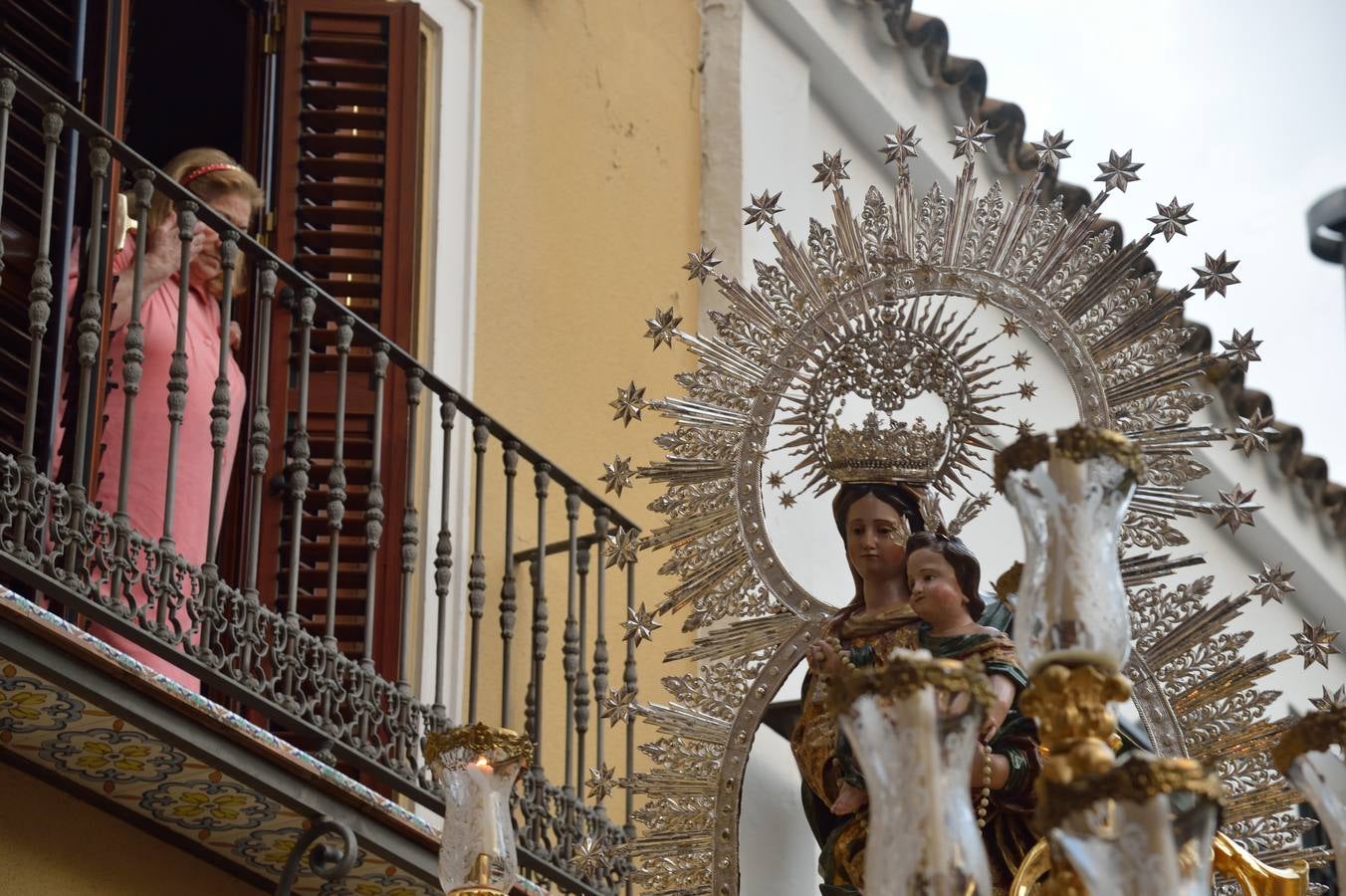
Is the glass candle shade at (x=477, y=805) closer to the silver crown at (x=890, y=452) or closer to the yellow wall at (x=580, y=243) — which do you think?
the silver crown at (x=890, y=452)

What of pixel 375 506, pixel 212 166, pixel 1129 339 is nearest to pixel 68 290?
pixel 212 166

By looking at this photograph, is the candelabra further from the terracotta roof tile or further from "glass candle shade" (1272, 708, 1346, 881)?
the terracotta roof tile

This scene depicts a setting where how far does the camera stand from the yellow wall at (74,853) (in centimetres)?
547

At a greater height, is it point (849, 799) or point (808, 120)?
point (808, 120)

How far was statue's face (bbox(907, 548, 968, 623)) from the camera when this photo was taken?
4520 mm

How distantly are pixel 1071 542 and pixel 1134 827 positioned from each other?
1.71 ft

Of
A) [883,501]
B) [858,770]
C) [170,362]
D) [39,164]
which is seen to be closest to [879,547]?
[883,501]

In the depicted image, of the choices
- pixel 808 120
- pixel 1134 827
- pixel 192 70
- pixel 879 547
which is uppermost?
pixel 808 120

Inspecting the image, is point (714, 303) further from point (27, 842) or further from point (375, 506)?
point (27, 842)

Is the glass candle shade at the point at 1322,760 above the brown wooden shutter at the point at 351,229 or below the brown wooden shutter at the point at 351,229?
below

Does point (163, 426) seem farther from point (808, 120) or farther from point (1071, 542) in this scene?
point (808, 120)

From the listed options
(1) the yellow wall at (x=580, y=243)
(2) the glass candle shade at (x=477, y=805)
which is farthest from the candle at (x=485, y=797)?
(1) the yellow wall at (x=580, y=243)

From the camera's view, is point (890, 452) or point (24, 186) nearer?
point (890, 452)

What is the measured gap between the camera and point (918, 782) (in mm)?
2963
